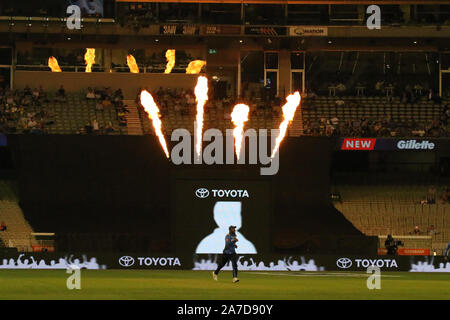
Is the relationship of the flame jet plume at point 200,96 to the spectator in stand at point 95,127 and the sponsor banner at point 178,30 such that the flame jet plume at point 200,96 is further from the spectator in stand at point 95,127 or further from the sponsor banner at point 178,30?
the spectator in stand at point 95,127

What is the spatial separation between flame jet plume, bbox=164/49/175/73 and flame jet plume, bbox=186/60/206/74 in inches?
35.4

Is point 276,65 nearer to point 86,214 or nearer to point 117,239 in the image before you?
point 86,214

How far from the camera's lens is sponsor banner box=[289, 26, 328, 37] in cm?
5338

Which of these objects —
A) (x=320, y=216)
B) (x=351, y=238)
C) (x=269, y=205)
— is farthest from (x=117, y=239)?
(x=320, y=216)

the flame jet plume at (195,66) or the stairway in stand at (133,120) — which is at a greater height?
the flame jet plume at (195,66)

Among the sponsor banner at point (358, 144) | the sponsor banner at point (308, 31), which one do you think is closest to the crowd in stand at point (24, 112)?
the sponsor banner at point (308, 31)

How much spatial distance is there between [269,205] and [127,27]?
2160 cm

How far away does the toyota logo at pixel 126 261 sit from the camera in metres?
35.6

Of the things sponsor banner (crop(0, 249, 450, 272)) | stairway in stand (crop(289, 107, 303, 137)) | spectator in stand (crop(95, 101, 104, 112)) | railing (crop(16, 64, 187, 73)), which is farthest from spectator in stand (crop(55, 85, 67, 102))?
sponsor banner (crop(0, 249, 450, 272))

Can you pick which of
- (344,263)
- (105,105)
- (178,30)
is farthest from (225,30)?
(344,263)

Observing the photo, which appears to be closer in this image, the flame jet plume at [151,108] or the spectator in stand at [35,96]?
the flame jet plume at [151,108]

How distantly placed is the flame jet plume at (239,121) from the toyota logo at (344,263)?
825 centimetres

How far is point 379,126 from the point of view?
48500mm

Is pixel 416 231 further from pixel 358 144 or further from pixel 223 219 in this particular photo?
pixel 223 219
